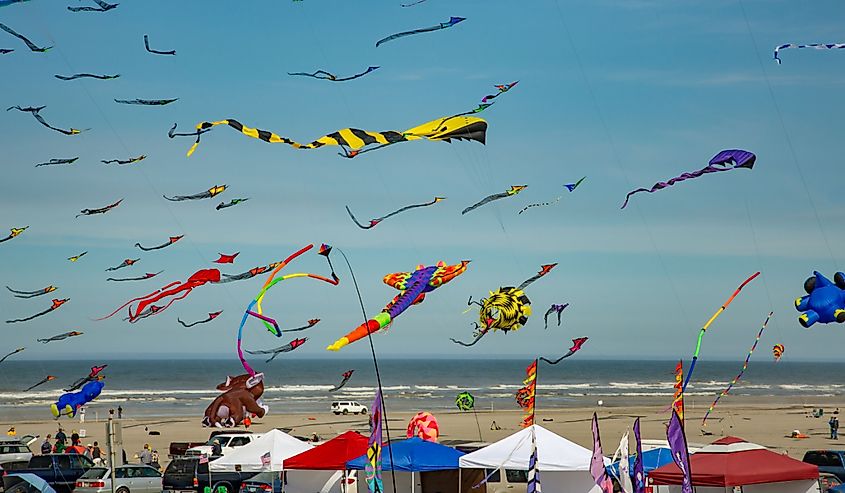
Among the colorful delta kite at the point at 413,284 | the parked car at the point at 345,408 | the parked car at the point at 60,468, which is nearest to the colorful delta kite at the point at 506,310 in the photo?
the colorful delta kite at the point at 413,284

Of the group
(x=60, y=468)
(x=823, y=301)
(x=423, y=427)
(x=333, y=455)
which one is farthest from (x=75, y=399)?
(x=823, y=301)

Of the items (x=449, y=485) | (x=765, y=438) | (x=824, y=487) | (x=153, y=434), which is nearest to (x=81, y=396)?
(x=449, y=485)

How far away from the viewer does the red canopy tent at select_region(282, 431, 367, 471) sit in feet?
70.9

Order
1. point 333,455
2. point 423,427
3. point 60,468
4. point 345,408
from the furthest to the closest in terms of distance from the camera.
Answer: point 345,408
point 60,468
point 423,427
point 333,455

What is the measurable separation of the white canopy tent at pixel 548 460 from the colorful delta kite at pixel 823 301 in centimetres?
577

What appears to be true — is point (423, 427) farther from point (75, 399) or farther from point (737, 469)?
point (737, 469)

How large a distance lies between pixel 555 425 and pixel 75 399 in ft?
118

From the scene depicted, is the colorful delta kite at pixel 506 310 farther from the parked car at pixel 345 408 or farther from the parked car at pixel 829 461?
the parked car at pixel 345 408

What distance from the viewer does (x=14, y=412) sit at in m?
71.5

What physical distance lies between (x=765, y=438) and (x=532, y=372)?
1291 inches

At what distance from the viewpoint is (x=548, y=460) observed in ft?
67.1

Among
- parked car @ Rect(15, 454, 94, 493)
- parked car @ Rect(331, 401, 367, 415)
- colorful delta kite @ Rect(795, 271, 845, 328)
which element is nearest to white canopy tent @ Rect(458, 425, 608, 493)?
colorful delta kite @ Rect(795, 271, 845, 328)

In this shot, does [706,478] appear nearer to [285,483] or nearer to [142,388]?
[285,483]

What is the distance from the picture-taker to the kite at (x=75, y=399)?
22.0m
